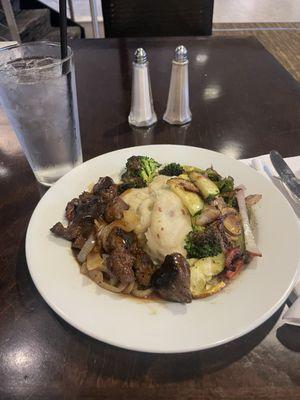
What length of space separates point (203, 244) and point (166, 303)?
0.95 feet

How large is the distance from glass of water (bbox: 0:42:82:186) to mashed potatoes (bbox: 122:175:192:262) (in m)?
0.45

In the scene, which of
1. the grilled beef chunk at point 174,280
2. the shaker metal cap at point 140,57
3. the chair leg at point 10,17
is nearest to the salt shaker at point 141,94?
the shaker metal cap at point 140,57

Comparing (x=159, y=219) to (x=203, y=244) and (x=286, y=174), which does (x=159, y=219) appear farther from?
(x=286, y=174)

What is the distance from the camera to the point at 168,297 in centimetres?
108

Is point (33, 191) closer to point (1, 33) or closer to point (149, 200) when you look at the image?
point (149, 200)

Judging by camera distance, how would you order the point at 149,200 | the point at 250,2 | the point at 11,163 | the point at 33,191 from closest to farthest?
the point at 149,200 → the point at 33,191 → the point at 11,163 → the point at 250,2

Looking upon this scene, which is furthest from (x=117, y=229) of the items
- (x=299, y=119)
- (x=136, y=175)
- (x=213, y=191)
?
(x=299, y=119)

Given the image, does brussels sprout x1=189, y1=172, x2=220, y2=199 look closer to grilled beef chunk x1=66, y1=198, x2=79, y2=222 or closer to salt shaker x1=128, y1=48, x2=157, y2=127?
grilled beef chunk x1=66, y1=198, x2=79, y2=222

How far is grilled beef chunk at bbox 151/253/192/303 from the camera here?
1.05 metres

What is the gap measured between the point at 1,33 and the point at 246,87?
197 inches

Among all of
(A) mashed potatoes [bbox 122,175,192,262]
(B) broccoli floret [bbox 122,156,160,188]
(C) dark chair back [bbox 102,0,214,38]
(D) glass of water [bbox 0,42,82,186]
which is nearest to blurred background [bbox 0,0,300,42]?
(C) dark chair back [bbox 102,0,214,38]

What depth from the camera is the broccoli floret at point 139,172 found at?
1511 mm

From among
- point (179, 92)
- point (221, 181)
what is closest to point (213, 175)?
point (221, 181)

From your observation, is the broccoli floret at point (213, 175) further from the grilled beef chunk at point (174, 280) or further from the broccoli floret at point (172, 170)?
the grilled beef chunk at point (174, 280)
